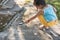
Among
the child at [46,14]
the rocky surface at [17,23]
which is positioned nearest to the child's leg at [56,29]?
the child at [46,14]

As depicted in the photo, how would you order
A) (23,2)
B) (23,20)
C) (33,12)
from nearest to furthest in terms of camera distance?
1. (23,20)
2. (33,12)
3. (23,2)

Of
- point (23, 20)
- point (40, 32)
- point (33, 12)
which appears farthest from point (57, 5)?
point (40, 32)

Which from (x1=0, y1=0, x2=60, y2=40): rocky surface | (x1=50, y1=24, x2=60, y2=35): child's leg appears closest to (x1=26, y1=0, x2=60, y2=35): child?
(x1=50, y1=24, x2=60, y2=35): child's leg

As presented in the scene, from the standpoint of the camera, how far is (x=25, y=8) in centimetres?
693

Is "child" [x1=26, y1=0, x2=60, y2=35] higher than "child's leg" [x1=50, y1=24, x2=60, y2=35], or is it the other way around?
"child" [x1=26, y1=0, x2=60, y2=35]

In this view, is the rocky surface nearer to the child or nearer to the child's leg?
the child

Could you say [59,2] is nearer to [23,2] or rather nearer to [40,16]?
[23,2]

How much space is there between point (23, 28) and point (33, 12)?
1.24 meters

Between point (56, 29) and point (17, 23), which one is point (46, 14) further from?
point (17, 23)

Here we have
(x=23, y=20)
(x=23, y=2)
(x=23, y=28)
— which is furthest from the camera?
(x=23, y=2)

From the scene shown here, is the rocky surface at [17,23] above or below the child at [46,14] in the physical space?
below

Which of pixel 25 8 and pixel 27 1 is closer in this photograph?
pixel 25 8

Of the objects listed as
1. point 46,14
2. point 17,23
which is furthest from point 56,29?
point 17,23

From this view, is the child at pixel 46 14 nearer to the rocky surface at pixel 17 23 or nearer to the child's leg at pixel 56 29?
the child's leg at pixel 56 29
